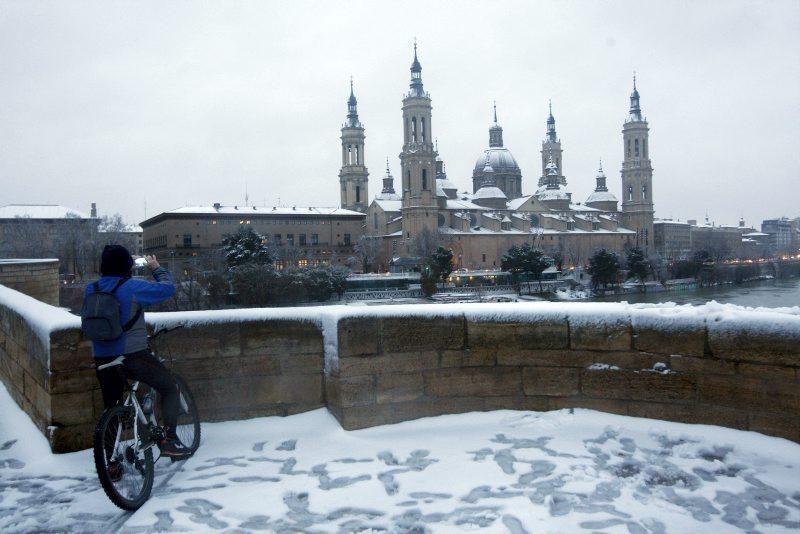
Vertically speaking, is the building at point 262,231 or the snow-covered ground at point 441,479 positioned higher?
the building at point 262,231

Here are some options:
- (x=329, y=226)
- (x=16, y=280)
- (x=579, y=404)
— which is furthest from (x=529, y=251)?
(x=579, y=404)

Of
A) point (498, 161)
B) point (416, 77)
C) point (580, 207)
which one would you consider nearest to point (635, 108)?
point (580, 207)

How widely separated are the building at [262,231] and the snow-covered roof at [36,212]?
8336 mm

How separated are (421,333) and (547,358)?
0.85 m

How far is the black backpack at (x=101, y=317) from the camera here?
344 centimetres

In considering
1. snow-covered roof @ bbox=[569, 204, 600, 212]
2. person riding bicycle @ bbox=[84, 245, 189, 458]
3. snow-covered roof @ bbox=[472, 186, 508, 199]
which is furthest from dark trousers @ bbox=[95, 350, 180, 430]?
snow-covered roof @ bbox=[569, 204, 600, 212]

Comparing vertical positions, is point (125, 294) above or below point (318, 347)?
above

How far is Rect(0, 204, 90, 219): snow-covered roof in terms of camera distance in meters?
63.3

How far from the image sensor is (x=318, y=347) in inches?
181

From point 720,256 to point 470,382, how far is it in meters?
79.7

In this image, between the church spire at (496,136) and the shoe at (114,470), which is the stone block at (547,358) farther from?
the church spire at (496,136)

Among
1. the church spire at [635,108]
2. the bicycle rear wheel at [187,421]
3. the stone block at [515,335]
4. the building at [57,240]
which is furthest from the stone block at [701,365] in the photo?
the church spire at [635,108]

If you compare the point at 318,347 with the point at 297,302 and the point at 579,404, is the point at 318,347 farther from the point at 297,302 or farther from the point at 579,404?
the point at 297,302

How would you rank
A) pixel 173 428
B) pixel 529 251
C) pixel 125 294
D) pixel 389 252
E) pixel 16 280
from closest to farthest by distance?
1. pixel 125 294
2. pixel 173 428
3. pixel 16 280
4. pixel 529 251
5. pixel 389 252
